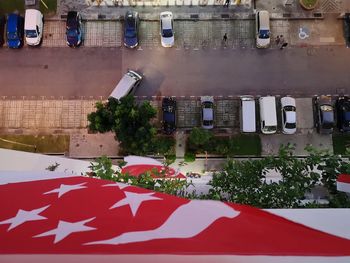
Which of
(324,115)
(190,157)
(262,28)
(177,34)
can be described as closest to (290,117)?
(324,115)

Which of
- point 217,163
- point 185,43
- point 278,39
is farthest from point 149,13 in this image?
point 217,163

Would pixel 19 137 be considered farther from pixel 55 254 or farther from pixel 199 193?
pixel 55 254

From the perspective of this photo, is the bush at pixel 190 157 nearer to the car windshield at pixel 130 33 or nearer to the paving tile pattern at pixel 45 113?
the paving tile pattern at pixel 45 113

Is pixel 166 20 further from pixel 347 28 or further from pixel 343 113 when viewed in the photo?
pixel 343 113

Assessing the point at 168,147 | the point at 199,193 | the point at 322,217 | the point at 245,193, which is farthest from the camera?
the point at 168,147

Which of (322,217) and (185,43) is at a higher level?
(185,43)
